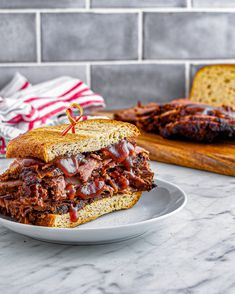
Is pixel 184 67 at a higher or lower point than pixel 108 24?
lower

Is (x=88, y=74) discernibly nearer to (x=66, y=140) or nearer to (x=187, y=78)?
(x=187, y=78)

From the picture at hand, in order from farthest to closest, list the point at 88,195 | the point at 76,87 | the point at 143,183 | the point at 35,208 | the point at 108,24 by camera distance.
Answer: the point at 108,24 → the point at 76,87 → the point at 143,183 → the point at 88,195 → the point at 35,208

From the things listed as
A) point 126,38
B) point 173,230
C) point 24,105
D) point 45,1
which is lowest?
point 173,230

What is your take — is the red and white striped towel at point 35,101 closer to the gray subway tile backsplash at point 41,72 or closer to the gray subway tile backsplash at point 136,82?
the gray subway tile backsplash at point 41,72

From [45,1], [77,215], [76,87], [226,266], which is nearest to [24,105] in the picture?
[76,87]

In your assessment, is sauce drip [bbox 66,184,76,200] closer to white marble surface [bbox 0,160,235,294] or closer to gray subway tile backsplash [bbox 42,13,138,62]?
white marble surface [bbox 0,160,235,294]

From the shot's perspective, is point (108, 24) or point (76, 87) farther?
point (108, 24)

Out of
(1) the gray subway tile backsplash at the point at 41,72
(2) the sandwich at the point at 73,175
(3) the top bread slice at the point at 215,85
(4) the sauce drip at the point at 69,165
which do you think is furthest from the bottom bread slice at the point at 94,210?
(1) the gray subway tile backsplash at the point at 41,72

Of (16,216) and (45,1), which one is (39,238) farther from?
(45,1)
